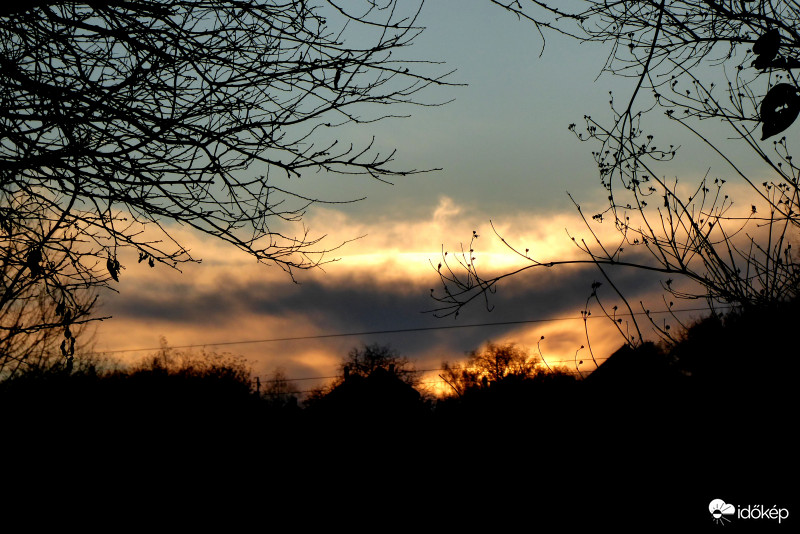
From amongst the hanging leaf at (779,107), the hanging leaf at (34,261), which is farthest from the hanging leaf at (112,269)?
the hanging leaf at (779,107)

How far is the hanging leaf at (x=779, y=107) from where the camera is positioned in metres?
1.79

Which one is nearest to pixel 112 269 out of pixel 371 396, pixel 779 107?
pixel 779 107

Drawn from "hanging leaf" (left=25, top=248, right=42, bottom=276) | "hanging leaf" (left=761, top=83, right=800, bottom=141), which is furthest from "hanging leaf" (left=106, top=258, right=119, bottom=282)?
"hanging leaf" (left=761, top=83, right=800, bottom=141)

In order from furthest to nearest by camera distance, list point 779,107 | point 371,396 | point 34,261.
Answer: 1. point 371,396
2. point 34,261
3. point 779,107

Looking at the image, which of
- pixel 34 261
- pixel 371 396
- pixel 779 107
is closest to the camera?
pixel 779 107

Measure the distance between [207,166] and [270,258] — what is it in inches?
33.4

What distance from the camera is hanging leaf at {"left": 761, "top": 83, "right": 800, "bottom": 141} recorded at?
1.79 meters

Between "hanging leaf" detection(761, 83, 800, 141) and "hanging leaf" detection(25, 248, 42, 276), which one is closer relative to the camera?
"hanging leaf" detection(761, 83, 800, 141)

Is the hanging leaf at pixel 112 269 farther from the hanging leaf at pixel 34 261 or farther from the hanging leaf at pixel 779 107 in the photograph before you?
the hanging leaf at pixel 779 107

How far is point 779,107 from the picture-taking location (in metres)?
1.81

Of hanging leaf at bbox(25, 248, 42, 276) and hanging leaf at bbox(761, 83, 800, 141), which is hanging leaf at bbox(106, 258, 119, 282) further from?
hanging leaf at bbox(761, 83, 800, 141)

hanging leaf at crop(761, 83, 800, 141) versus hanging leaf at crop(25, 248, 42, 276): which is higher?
hanging leaf at crop(25, 248, 42, 276)

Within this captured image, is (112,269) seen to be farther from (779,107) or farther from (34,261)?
(779,107)

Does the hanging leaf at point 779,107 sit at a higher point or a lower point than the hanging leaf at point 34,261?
lower
